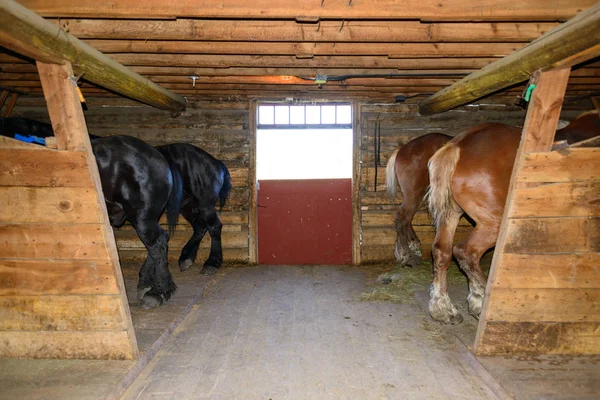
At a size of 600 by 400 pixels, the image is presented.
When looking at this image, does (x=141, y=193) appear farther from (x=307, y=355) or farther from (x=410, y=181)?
(x=410, y=181)

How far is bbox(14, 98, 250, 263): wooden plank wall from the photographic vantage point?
636cm

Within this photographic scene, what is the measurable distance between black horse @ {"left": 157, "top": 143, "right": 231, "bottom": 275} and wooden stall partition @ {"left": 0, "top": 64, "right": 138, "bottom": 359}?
274cm

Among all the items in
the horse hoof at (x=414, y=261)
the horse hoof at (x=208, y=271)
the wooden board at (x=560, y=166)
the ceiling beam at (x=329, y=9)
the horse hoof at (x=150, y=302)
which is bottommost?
the horse hoof at (x=208, y=271)

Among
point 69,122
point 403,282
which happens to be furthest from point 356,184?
point 69,122

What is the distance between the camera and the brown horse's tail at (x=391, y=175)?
6.01m

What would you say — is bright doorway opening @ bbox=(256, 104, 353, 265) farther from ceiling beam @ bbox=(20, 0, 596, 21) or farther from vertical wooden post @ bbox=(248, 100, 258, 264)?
ceiling beam @ bbox=(20, 0, 596, 21)

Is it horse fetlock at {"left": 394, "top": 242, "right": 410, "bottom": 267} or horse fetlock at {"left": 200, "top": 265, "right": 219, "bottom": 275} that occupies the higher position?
horse fetlock at {"left": 394, "top": 242, "right": 410, "bottom": 267}

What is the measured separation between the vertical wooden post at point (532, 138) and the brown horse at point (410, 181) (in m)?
2.60

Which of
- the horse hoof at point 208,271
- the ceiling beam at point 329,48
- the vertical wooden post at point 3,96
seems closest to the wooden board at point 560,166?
the ceiling beam at point 329,48

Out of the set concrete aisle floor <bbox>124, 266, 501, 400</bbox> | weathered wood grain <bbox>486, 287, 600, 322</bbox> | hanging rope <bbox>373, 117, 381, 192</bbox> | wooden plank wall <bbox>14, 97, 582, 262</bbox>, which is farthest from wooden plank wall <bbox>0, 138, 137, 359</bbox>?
hanging rope <bbox>373, 117, 381, 192</bbox>

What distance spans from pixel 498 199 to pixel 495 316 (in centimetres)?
105

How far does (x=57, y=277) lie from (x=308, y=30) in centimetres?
264

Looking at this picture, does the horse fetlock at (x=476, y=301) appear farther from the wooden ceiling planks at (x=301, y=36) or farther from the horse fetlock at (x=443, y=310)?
the wooden ceiling planks at (x=301, y=36)

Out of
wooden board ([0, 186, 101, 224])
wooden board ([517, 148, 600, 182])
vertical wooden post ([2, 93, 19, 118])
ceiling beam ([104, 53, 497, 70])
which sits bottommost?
wooden board ([0, 186, 101, 224])
